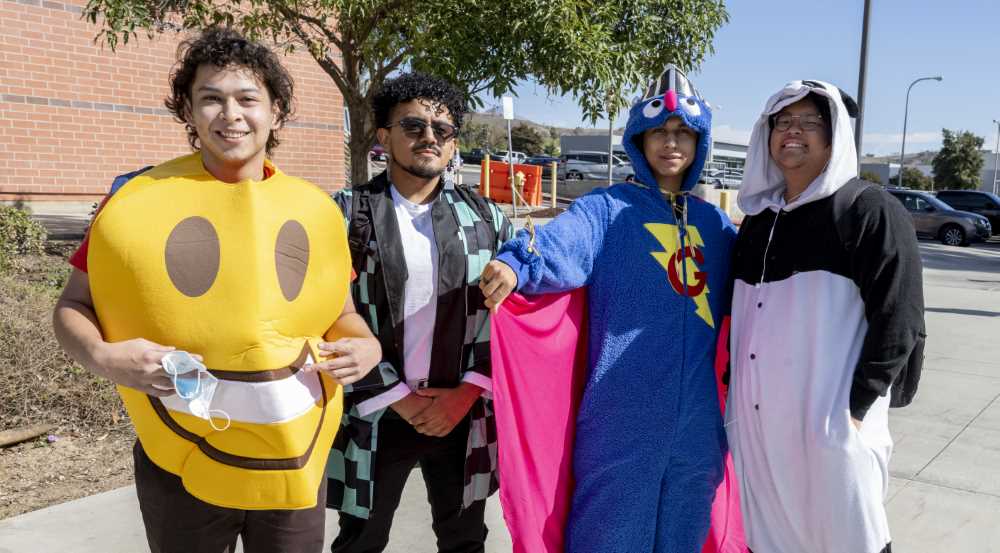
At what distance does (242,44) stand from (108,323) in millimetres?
709

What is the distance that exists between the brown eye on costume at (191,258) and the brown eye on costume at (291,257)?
135mm

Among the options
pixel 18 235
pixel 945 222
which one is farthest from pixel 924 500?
pixel 945 222

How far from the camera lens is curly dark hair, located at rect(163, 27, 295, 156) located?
5.74 feet

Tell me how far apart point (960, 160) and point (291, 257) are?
183ft

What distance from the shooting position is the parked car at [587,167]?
3203cm

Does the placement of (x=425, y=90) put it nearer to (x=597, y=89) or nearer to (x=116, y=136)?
(x=597, y=89)

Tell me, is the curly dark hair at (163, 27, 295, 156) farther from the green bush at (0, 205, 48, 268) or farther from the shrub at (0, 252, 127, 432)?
the green bush at (0, 205, 48, 268)

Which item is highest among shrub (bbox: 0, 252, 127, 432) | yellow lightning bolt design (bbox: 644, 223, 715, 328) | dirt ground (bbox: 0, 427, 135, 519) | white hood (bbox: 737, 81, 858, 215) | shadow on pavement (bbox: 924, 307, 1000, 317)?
white hood (bbox: 737, 81, 858, 215)

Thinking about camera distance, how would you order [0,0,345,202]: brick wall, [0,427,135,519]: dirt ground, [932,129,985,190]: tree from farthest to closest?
1. [932,129,985,190]: tree
2. [0,0,345,202]: brick wall
3. [0,427,135,519]: dirt ground

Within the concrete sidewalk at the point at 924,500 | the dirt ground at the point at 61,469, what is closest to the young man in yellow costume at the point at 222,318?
the concrete sidewalk at the point at 924,500

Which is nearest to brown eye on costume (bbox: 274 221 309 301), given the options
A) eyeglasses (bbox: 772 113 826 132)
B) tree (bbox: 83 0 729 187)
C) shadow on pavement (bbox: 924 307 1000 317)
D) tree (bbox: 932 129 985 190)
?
eyeglasses (bbox: 772 113 826 132)

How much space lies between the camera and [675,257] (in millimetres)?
2350

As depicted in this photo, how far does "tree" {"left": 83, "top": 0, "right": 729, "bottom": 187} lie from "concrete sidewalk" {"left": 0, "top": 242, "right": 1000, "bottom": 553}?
3.15 m

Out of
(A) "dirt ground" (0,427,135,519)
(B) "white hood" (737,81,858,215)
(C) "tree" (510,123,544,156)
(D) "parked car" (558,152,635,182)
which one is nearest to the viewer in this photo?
(B) "white hood" (737,81,858,215)
